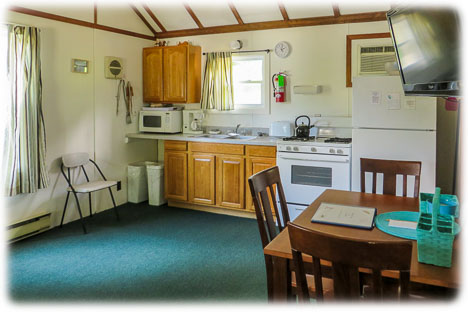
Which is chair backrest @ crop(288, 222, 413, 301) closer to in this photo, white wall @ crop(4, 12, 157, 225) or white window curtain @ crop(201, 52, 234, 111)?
white wall @ crop(4, 12, 157, 225)

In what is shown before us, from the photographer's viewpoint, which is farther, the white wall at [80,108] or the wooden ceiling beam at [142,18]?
the wooden ceiling beam at [142,18]

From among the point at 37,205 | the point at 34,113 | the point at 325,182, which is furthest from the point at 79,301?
the point at 325,182

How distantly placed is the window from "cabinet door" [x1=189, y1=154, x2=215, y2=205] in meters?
0.90

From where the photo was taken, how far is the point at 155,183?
5230mm

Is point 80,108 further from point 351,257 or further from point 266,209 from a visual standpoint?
point 351,257

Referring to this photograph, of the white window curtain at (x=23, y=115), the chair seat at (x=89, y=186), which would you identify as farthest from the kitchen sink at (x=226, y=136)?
the white window curtain at (x=23, y=115)

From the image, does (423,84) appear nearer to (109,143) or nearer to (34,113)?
(34,113)

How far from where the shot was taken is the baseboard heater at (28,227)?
3.84 meters

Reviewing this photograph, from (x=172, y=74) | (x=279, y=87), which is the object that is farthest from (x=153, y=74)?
(x=279, y=87)

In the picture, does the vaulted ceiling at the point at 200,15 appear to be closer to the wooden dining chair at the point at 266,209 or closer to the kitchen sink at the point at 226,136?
the kitchen sink at the point at 226,136

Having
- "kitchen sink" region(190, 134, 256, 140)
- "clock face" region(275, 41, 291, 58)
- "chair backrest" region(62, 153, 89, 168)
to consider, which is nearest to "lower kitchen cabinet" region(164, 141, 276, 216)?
"kitchen sink" region(190, 134, 256, 140)

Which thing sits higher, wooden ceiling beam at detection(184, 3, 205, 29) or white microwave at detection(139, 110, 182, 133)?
wooden ceiling beam at detection(184, 3, 205, 29)

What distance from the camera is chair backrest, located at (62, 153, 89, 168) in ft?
14.3

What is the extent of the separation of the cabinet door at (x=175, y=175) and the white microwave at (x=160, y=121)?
39 centimetres
